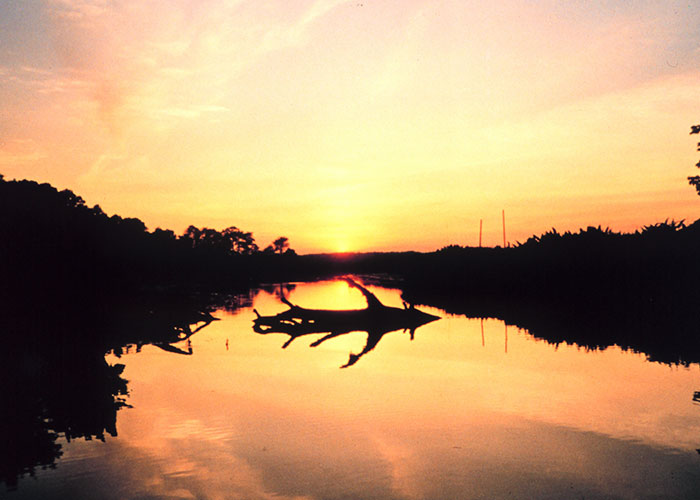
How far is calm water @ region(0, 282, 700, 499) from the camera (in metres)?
8.45

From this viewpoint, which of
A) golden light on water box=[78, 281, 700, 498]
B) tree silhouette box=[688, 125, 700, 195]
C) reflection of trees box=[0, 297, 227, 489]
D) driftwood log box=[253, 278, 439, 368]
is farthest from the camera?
tree silhouette box=[688, 125, 700, 195]

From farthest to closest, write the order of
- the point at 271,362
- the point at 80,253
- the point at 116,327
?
1. the point at 80,253
2. the point at 116,327
3. the point at 271,362

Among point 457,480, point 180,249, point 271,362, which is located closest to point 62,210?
point 271,362

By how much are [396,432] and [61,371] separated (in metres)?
11.7

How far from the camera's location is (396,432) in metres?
10.9

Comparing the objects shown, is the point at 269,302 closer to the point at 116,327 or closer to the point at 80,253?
the point at 80,253

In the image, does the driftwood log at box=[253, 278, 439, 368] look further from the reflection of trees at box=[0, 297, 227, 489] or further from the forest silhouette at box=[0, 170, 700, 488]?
the reflection of trees at box=[0, 297, 227, 489]

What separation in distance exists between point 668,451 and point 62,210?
41.0 metres

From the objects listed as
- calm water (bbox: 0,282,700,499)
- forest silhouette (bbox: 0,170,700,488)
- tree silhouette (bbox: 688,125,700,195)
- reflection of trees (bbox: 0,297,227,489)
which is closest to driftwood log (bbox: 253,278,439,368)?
forest silhouette (bbox: 0,170,700,488)

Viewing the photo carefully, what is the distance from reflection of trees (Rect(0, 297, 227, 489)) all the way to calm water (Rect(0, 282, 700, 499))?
1.51 feet

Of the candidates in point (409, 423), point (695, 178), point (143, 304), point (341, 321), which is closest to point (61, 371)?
point (409, 423)

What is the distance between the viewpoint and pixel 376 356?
20.1m

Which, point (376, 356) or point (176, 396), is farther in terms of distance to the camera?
point (376, 356)

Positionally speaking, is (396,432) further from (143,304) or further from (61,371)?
(143,304)
